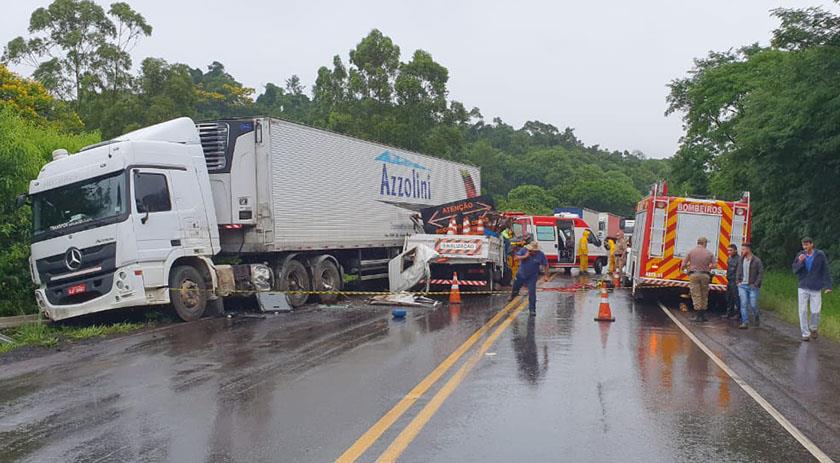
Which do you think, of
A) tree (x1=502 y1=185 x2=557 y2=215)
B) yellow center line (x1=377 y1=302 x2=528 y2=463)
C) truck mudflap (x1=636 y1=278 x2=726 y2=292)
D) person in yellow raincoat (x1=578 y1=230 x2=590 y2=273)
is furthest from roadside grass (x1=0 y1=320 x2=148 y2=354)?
tree (x1=502 y1=185 x2=557 y2=215)

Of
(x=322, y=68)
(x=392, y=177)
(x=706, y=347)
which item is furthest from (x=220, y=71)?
(x=706, y=347)

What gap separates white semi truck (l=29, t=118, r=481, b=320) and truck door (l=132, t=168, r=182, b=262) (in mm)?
20

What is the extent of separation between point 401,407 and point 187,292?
855 cm

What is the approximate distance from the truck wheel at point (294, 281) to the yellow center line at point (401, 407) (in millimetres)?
6238

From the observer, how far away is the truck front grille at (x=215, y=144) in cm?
1569

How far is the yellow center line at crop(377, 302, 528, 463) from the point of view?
5.55 meters

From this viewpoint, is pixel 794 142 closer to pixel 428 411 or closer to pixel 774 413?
pixel 774 413

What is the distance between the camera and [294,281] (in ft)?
56.7

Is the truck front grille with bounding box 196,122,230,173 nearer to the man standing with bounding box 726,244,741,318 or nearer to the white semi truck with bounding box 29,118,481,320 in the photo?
the white semi truck with bounding box 29,118,481,320

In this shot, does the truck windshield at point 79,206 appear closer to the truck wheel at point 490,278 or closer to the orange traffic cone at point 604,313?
the orange traffic cone at point 604,313

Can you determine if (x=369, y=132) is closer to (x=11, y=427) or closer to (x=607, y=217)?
(x=607, y=217)

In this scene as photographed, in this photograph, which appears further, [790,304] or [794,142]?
[794,142]

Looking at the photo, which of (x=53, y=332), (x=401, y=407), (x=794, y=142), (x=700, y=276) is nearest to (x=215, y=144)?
(x=53, y=332)

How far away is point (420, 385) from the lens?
7.93 m
